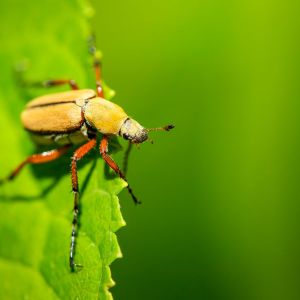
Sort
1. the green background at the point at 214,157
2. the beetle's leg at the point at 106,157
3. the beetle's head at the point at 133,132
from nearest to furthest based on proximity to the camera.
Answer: the beetle's leg at the point at 106,157
the beetle's head at the point at 133,132
the green background at the point at 214,157

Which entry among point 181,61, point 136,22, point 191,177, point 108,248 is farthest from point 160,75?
point 108,248

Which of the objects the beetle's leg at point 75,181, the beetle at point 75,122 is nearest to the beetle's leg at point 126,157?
the beetle at point 75,122

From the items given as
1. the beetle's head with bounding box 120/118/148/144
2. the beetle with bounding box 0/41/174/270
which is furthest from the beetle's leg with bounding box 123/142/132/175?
the beetle's head with bounding box 120/118/148/144

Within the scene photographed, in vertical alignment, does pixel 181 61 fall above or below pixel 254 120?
above

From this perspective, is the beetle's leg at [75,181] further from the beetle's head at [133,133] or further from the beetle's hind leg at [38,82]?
the beetle's hind leg at [38,82]

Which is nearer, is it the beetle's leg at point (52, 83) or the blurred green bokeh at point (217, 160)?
the beetle's leg at point (52, 83)

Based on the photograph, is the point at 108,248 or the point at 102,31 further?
the point at 102,31

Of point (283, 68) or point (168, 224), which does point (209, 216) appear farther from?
point (283, 68)
